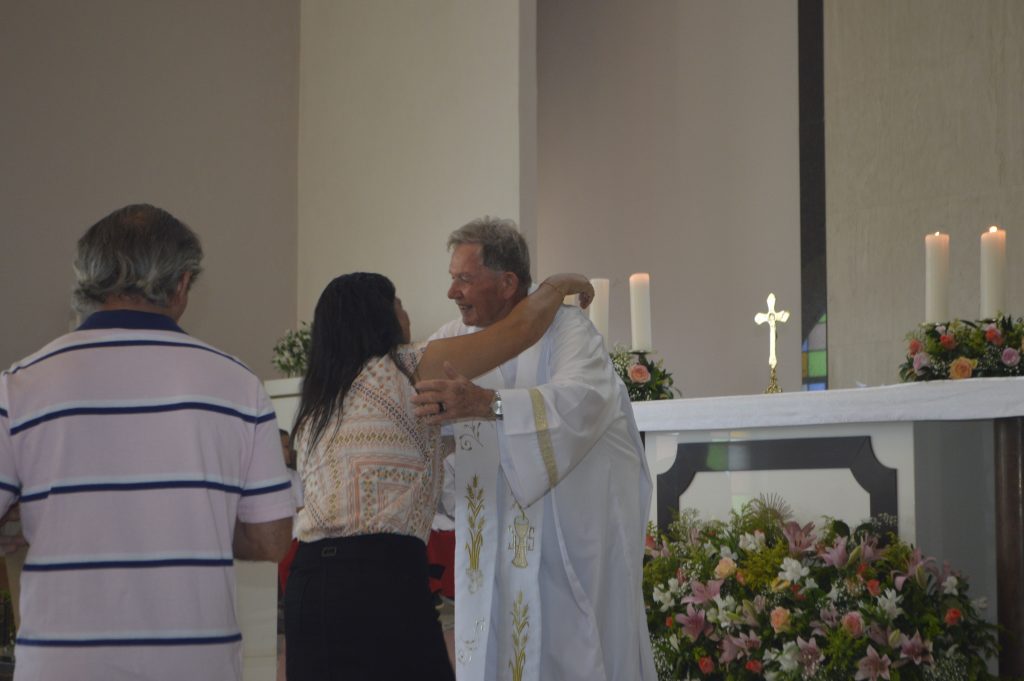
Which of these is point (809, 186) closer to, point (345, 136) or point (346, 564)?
point (345, 136)

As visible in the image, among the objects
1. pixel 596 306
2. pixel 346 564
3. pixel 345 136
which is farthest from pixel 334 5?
pixel 346 564

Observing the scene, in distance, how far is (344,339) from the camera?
2377 millimetres

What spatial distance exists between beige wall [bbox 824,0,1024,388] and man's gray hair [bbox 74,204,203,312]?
14.6 feet

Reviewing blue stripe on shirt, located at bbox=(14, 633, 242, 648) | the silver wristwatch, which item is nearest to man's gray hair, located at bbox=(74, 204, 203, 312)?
blue stripe on shirt, located at bbox=(14, 633, 242, 648)

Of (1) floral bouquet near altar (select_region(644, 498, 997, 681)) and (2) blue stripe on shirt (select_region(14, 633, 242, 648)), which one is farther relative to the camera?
(1) floral bouquet near altar (select_region(644, 498, 997, 681))

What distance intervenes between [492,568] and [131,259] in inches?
57.0

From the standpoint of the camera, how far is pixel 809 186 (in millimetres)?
6285

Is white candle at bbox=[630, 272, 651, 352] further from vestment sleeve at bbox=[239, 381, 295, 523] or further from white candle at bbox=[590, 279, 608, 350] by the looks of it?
vestment sleeve at bbox=[239, 381, 295, 523]

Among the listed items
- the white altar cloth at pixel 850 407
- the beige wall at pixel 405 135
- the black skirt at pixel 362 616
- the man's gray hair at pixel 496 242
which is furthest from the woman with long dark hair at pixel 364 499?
the beige wall at pixel 405 135

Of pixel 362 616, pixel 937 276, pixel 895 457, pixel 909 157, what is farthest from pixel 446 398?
pixel 909 157

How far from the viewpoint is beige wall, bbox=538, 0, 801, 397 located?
6.62 m

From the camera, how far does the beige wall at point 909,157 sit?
5.50 meters

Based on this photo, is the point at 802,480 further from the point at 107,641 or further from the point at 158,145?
the point at 158,145

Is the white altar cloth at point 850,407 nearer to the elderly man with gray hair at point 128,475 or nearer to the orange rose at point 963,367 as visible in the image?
the orange rose at point 963,367
